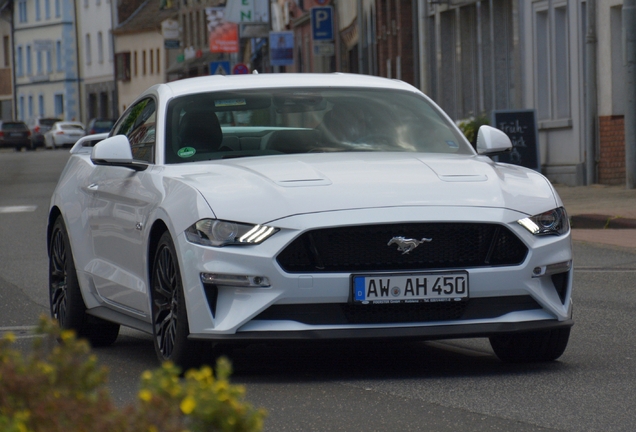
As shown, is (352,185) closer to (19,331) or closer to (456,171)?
(456,171)

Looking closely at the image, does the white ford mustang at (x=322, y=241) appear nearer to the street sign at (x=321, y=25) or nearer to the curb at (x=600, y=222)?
the curb at (x=600, y=222)

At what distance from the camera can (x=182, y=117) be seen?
24.8ft

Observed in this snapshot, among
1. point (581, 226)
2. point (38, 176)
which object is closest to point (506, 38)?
point (581, 226)

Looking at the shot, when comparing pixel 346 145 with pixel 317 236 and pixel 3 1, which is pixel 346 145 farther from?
pixel 3 1

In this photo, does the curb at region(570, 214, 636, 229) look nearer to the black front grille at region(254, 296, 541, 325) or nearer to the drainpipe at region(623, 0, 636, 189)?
the drainpipe at region(623, 0, 636, 189)

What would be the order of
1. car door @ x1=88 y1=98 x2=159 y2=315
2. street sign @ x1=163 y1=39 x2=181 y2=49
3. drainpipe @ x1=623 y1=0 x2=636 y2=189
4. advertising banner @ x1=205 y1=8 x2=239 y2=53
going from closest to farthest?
car door @ x1=88 y1=98 x2=159 y2=315
drainpipe @ x1=623 y1=0 x2=636 y2=189
advertising banner @ x1=205 y1=8 x2=239 y2=53
street sign @ x1=163 y1=39 x2=181 y2=49

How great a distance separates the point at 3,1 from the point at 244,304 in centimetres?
10568

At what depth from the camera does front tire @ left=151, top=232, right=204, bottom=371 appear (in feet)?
20.6

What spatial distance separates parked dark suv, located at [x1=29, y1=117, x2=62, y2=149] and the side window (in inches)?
2995

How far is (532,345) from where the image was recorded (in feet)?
22.4

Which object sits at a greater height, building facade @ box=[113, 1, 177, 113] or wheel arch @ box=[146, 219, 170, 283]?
building facade @ box=[113, 1, 177, 113]

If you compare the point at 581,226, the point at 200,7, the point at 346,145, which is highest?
the point at 200,7

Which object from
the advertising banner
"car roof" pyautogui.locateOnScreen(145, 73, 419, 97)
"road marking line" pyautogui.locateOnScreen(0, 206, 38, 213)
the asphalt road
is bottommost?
"road marking line" pyautogui.locateOnScreen(0, 206, 38, 213)

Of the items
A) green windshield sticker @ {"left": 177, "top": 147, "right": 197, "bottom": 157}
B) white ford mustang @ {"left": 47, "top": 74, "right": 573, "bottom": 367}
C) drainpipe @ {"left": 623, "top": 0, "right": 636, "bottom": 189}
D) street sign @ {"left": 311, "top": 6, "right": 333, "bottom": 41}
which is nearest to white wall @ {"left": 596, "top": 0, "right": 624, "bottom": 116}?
drainpipe @ {"left": 623, "top": 0, "right": 636, "bottom": 189}
